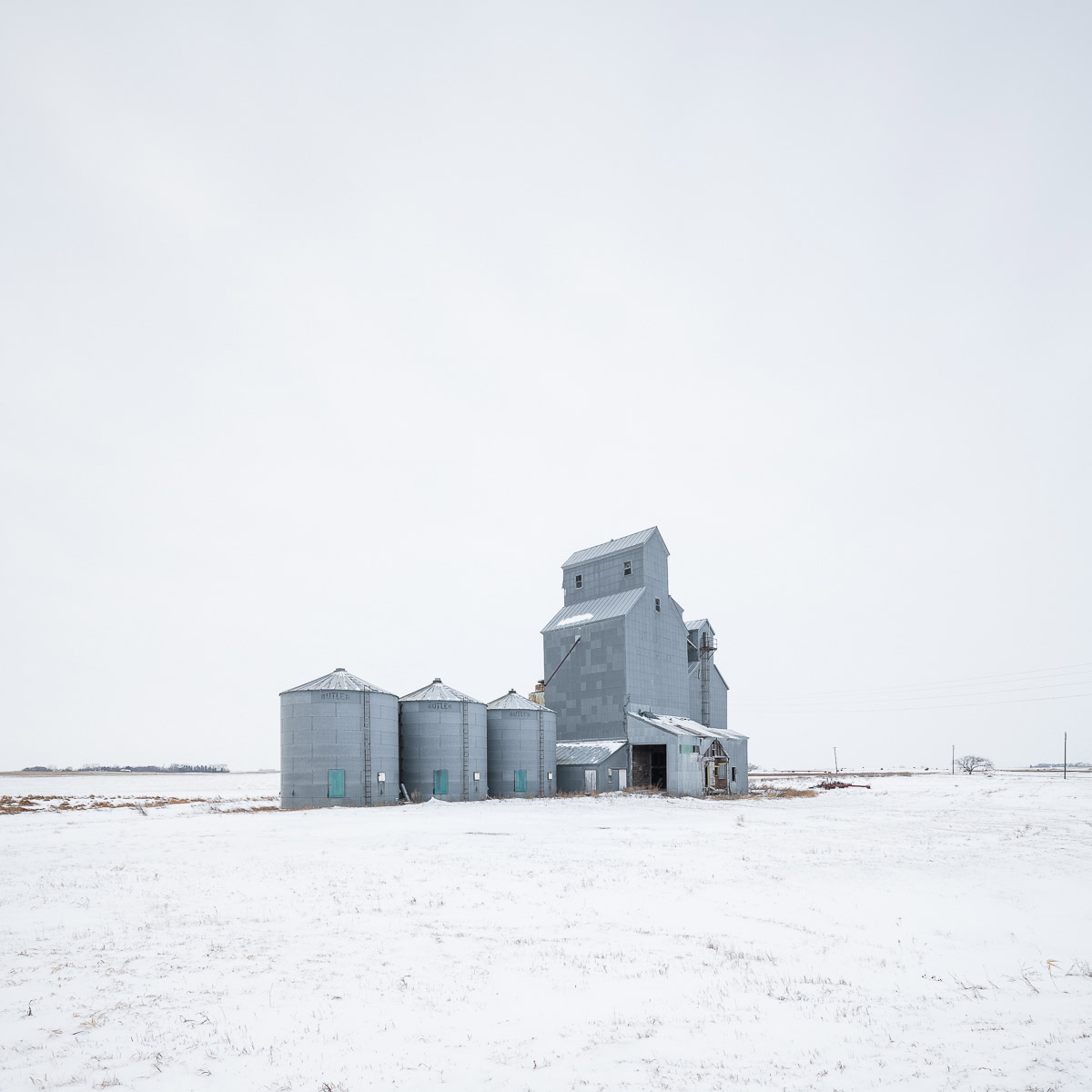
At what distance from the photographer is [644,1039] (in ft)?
33.1

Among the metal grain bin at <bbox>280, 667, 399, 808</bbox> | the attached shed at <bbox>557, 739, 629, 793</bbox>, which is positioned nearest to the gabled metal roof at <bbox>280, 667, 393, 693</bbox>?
the metal grain bin at <bbox>280, 667, 399, 808</bbox>

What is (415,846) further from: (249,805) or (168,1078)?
(249,805)

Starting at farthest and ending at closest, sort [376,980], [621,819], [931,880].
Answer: [621,819] → [931,880] → [376,980]

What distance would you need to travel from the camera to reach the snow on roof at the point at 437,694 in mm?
53312

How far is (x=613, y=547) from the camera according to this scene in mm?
70812

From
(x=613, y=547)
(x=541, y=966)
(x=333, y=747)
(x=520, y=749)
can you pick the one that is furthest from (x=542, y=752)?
(x=541, y=966)

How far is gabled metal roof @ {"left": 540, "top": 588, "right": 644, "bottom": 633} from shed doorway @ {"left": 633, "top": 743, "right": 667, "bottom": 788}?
11.0 metres

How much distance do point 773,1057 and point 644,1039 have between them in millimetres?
1588

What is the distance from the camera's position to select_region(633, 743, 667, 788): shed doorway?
64.2m

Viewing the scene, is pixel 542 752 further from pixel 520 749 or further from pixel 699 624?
pixel 699 624

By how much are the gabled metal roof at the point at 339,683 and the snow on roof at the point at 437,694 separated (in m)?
3.81

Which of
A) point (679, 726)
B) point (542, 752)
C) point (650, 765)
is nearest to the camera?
point (542, 752)

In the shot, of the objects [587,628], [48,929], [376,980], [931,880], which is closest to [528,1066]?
[376,980]

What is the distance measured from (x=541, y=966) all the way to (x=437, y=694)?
41634 millimetres
